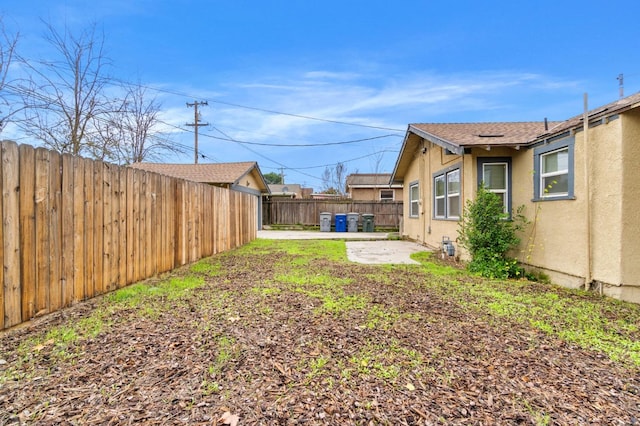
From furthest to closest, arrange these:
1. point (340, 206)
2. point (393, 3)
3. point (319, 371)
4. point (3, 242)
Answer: point (340, 206) < point (393, 3) < point (3, 242) < point (319, 371)

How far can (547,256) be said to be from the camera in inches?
226

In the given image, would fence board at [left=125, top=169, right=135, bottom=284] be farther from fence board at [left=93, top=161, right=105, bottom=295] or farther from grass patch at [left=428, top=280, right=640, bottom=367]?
grass patch at [left=428, top=280, right=640, bottom=367]

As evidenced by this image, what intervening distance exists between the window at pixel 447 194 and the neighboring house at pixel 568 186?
28 mm

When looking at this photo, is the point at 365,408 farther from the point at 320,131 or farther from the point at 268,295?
the point at 320,131

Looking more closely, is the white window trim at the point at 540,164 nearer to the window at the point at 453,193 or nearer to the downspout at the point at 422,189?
the window at the point at 453,193

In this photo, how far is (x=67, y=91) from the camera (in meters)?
9.34

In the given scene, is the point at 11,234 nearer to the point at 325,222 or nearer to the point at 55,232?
the point at 55,232

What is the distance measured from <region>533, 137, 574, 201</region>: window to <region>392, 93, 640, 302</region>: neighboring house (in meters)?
0.02

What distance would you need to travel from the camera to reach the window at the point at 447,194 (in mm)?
8234

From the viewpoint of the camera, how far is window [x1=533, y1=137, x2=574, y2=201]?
520 cm

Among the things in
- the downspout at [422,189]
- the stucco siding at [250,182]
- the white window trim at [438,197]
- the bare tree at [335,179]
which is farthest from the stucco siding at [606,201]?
the bare tree at [335,179]

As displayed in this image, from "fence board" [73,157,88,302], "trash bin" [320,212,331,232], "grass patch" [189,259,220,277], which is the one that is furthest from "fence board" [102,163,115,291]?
"trash bin" [320,212,331,232]

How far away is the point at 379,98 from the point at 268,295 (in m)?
17.6

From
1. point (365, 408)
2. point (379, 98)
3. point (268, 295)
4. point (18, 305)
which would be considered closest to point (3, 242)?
point (18, 305)
